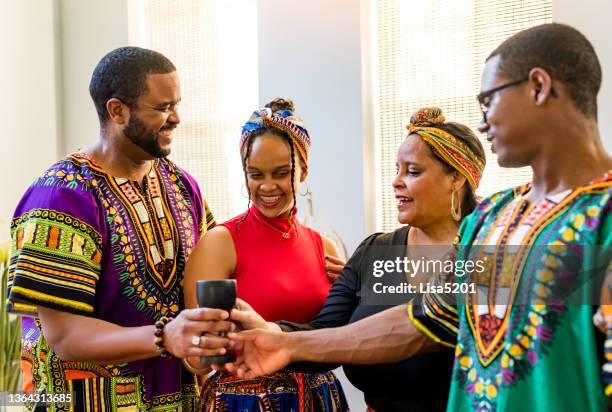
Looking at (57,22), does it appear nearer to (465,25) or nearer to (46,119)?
(46,119)

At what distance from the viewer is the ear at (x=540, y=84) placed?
1431mm

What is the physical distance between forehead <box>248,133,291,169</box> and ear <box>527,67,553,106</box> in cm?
107

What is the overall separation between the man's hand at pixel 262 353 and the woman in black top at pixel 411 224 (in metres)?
0.09

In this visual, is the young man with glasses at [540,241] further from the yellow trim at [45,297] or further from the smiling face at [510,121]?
the yellow trim at [45,297]

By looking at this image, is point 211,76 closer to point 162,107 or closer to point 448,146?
point 162,107

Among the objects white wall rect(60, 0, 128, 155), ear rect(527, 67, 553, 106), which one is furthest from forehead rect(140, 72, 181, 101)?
white wall rect(60, 0, 128, 155)

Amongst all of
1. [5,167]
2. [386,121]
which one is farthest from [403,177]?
[5,167]

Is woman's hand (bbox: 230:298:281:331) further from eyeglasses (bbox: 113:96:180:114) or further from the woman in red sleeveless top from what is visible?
eyeglasses (bbox: 113:96:180:114)

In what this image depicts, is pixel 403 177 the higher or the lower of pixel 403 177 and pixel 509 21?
the lower

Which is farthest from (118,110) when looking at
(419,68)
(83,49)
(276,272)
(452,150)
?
(83,49)

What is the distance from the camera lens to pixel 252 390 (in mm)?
2176

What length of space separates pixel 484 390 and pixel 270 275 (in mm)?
985

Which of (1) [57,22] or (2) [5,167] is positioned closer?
(2) [5,167]

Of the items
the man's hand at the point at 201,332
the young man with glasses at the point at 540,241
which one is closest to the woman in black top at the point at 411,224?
the man's hand at the point at 201,332
